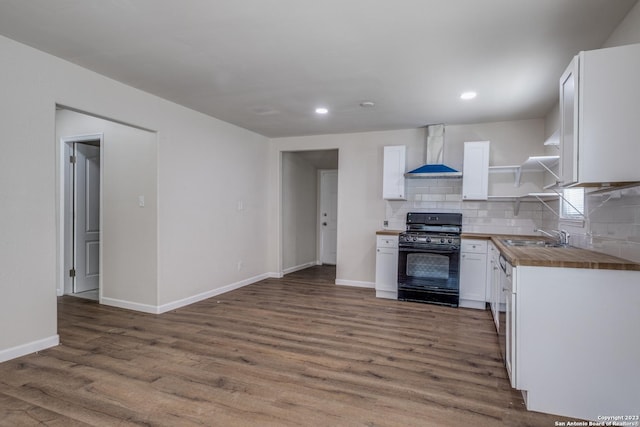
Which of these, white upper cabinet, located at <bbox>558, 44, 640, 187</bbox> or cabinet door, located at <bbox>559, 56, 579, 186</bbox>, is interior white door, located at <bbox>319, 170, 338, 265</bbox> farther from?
white upper cabinet, located at <bbox>558, 44, 640, 187</bbox>

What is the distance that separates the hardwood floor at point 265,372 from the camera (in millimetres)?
1995

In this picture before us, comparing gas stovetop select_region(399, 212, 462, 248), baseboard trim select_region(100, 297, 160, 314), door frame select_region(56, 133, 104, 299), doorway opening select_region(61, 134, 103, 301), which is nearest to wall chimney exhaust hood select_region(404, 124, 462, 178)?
gas stovetop select_region(399, 212, 462, 248)

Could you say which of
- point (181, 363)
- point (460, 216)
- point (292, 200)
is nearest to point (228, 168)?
point (292, 200)

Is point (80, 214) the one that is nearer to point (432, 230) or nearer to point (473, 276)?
point (432, 230)

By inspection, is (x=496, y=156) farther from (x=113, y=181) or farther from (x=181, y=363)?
(x=113, y=181)

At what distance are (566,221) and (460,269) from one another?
129 centimetres

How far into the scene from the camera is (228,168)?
490cm

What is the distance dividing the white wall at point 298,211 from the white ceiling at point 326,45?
2458mm

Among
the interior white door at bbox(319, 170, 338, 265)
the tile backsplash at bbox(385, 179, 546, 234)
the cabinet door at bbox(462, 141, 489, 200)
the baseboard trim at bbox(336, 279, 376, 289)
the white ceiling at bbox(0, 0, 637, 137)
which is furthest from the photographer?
the interior white door at bbox(319, 170, 338, 265)

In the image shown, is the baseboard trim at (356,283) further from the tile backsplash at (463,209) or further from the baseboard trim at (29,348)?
the baseboard trim at (29,348)

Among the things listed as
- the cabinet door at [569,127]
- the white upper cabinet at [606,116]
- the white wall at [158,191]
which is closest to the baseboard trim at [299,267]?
the white wall at [158,191]

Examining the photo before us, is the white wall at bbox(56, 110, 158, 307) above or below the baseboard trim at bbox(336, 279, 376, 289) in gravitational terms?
above

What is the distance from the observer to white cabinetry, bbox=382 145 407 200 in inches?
191

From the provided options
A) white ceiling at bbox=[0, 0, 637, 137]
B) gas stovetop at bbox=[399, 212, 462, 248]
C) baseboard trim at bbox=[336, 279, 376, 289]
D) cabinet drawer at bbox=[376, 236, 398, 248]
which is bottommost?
baseboard trim at bbox=[336, 279, 376, 289]
